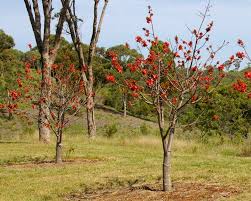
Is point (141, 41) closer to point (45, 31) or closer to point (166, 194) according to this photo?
point (166, 194)

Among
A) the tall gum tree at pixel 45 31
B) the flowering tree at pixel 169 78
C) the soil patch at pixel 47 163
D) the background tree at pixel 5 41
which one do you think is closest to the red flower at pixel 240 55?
the flowering tree at pixel 169 78

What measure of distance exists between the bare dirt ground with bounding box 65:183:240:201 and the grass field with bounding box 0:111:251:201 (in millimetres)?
253

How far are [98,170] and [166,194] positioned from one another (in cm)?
364

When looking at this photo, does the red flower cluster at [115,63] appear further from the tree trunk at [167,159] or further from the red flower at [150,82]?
the tree trunk at [167,159]

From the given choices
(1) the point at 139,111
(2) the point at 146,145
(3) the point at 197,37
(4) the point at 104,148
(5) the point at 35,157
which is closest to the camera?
(3) the point at 197,37

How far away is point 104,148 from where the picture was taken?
55.7 feet

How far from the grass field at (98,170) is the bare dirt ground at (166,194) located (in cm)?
25

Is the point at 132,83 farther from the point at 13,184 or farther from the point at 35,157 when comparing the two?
the point at 35,157

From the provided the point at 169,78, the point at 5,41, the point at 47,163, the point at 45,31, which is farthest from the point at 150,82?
the point at 5,41

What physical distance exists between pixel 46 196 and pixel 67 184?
1.00 meters

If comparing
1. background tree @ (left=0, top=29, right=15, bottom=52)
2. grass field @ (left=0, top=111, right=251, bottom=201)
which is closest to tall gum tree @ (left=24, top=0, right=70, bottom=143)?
grass field @ (left=0, top=111, right=251, bottom=201)

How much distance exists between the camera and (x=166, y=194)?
26.7 ft

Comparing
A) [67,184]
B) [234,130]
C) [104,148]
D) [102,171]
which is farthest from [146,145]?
[234,130]

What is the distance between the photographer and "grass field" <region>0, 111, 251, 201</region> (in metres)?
9.25
